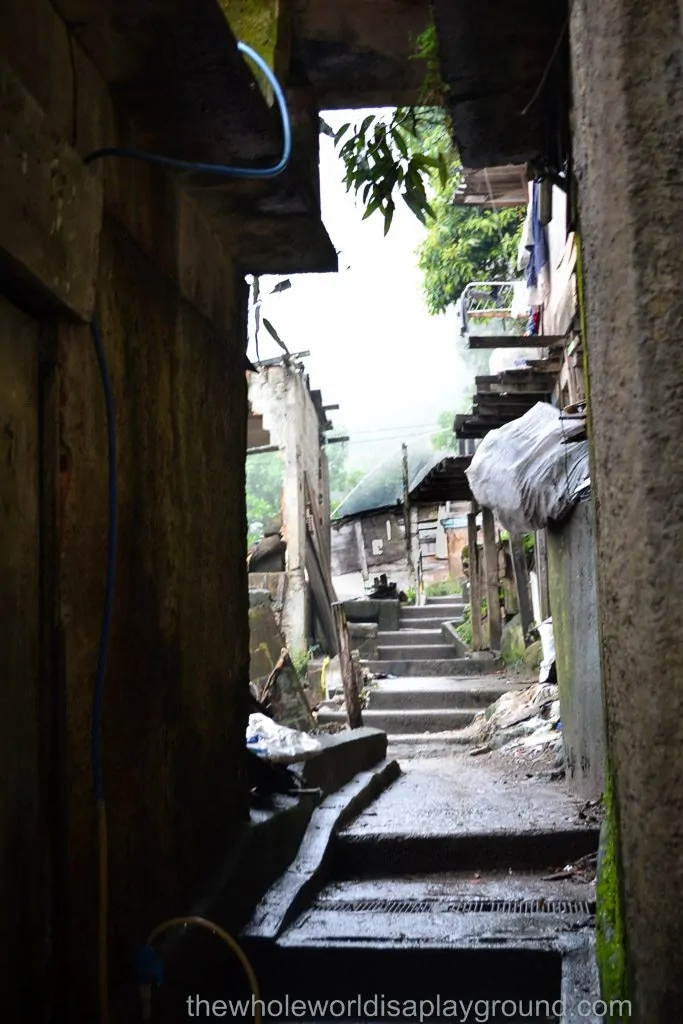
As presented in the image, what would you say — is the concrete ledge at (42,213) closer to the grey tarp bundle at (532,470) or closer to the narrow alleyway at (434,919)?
the narrow alleyway at (434,919)

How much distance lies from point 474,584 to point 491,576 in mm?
1633

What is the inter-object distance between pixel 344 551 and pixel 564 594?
102 ft

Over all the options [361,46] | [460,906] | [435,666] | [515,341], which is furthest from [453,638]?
[361,46]

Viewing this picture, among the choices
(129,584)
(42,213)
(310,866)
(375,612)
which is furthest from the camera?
(375,612)

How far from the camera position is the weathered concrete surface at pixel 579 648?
5.91 metres

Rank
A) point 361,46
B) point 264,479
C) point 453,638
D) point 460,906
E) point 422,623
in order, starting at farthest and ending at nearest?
point 264,479, point 422,623, point 453,638, point 460,906, point 361,46

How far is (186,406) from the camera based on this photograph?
4.04m

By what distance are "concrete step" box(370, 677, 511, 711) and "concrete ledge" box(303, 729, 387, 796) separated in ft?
15.9

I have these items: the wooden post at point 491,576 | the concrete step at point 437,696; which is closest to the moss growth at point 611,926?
the concrete step at point 437,696

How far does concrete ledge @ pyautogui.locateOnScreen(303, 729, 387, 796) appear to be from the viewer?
6.07m

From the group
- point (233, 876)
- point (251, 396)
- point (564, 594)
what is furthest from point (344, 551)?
point (233, 876)

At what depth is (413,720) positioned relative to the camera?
1263 centimetres

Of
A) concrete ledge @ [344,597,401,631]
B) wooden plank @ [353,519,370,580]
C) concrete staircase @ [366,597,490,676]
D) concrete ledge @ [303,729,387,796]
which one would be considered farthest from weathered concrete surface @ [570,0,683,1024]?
wooden plank @ [353,519,370,580]

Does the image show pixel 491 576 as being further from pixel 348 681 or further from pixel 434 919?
pixel 434 919
